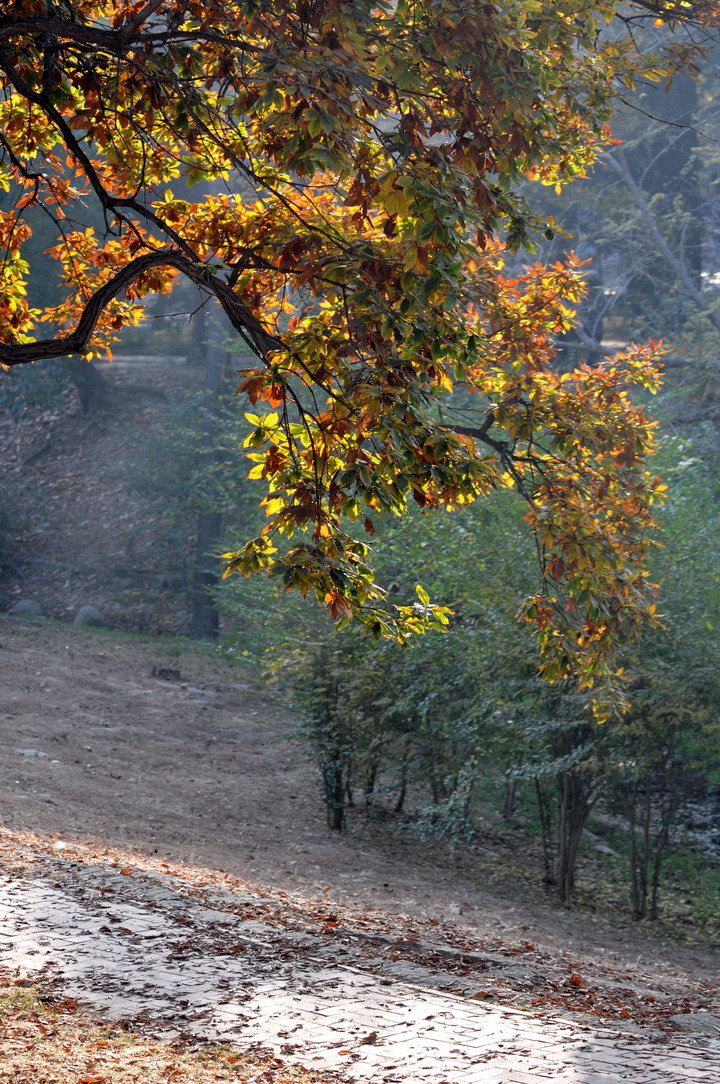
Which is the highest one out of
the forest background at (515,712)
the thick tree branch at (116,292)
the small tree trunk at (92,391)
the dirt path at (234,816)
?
the small tree trunk at (92,391)

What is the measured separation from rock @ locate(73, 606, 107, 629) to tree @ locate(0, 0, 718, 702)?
667 inches

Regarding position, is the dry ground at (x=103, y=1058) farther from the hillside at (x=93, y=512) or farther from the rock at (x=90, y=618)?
the hillside at (x=93, y=512)

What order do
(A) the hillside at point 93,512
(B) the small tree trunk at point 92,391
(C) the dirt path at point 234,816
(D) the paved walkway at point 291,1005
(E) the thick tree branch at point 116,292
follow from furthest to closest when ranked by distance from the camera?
(B) the small tree trunk at point 92,391, (A) the hillside at point 93,512, (C) the dirt path at point 234,816, (E) the thick tree branch at point 116,292, (D) the paved walkway at point 291,1005

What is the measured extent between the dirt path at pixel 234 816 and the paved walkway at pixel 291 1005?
661mm

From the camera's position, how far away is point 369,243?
16.8ft

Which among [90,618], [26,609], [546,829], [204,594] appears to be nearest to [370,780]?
[546,829]

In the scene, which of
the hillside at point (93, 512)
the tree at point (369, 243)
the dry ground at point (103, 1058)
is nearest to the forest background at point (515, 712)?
the tree at point (369, 243)

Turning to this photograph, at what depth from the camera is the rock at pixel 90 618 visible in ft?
77.4

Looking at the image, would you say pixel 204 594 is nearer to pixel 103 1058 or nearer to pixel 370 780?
pixel 370 780

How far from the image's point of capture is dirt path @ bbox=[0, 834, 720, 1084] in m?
4.46

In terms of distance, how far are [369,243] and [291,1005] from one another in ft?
12.3

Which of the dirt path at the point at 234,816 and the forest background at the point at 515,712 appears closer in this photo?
the dirt path at the point at 234,816

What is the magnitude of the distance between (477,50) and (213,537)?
19.2m

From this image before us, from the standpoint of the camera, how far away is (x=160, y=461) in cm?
2448
